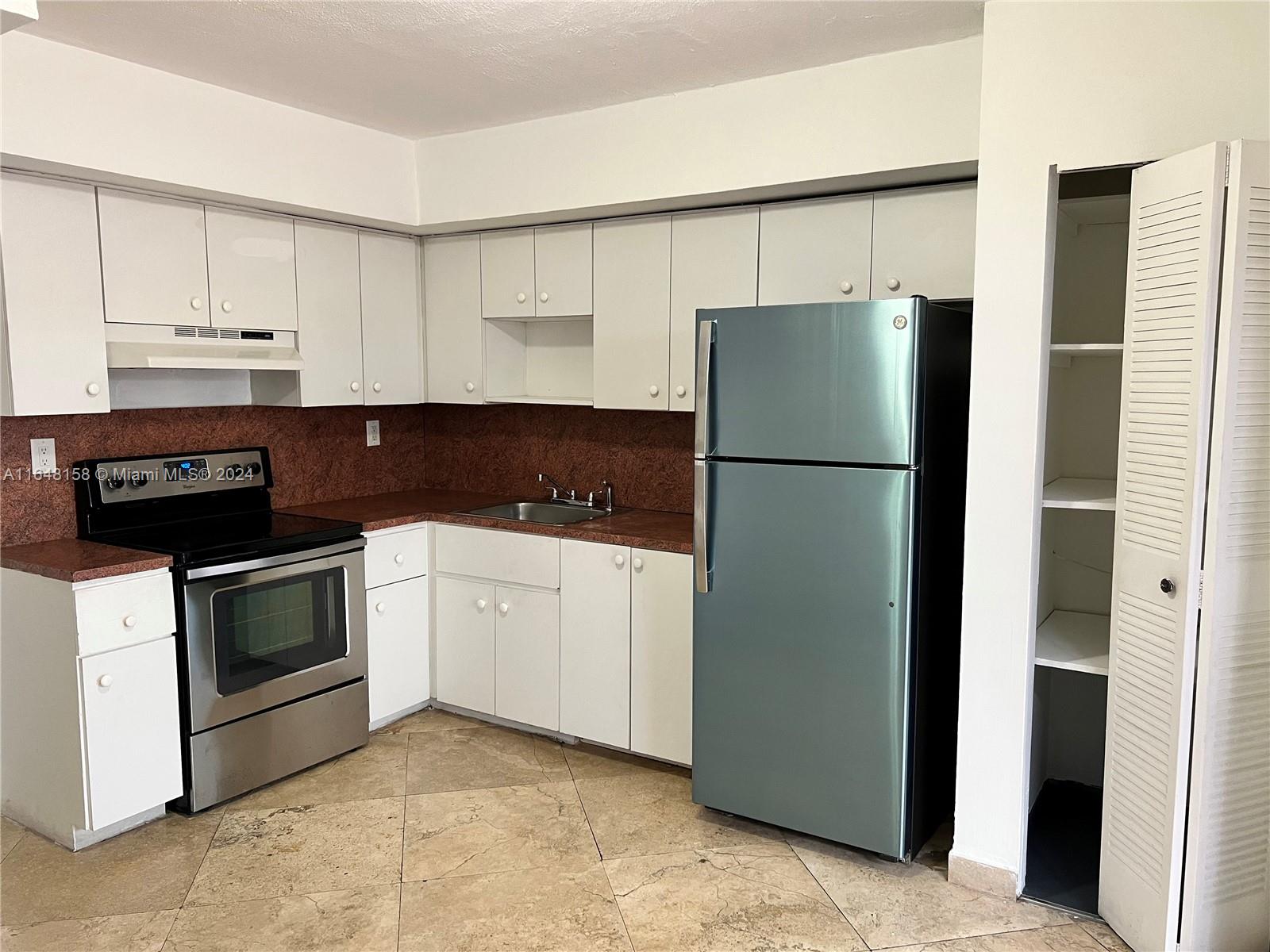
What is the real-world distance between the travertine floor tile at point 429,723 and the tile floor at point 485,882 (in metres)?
0.46

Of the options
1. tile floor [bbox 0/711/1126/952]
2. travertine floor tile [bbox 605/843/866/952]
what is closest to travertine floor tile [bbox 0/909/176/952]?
tile floor [bbox 0/711/1126/952]

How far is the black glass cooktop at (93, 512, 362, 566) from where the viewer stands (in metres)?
3.03

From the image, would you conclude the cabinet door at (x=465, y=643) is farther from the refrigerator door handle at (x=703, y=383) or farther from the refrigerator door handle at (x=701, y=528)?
the refrigerator door handle at (x=703, y=383)

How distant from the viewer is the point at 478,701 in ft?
12.6

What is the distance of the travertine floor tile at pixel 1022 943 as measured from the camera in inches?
92.6

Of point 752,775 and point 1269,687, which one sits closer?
point 1269,687

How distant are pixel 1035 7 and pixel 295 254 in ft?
8.78

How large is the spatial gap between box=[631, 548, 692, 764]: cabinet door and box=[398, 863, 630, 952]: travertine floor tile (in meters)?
0.64

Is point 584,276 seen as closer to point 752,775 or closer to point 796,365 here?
point 796,365

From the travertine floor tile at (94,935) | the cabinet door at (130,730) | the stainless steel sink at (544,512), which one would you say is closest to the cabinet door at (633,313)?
the stainless steel sink at (544,512)

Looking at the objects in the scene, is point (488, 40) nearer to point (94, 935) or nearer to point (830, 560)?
point (830, 560)

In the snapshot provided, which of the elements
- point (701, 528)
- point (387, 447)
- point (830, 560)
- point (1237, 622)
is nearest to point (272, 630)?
point (387, 447)

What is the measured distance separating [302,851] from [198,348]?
1.75 meters

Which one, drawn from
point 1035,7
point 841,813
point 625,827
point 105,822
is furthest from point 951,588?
point 105,822
